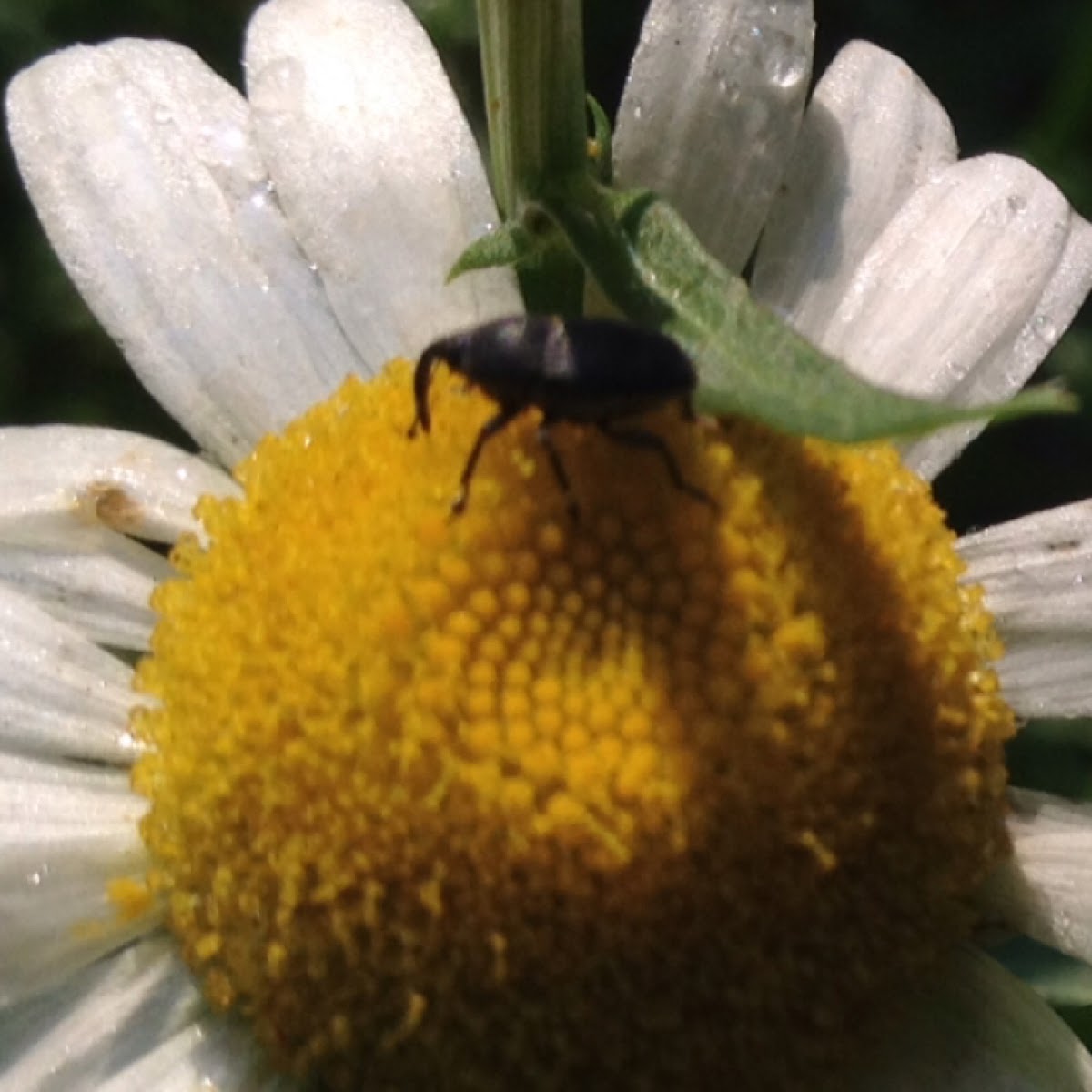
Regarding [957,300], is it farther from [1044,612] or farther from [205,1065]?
[205,1065]

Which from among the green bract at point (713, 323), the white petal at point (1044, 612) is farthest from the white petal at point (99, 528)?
the white petal at point (1044, 612)

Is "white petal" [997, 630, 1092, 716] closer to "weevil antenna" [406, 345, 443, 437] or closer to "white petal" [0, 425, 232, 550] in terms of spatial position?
"weevil antenna" [406, 345, 443, 437]

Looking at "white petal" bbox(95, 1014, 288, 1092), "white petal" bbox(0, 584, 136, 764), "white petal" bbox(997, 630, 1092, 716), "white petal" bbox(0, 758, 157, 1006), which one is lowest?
"white petal" bbox(997, 630, 1092, 716)

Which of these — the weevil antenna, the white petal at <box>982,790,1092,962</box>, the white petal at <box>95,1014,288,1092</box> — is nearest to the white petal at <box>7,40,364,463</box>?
the weevil antenna

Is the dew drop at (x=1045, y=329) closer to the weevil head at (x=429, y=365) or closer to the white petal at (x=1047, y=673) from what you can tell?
the white petal at (x=1047, y=673)

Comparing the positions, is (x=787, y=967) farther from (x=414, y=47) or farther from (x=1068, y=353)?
(x=1068, y=353)
